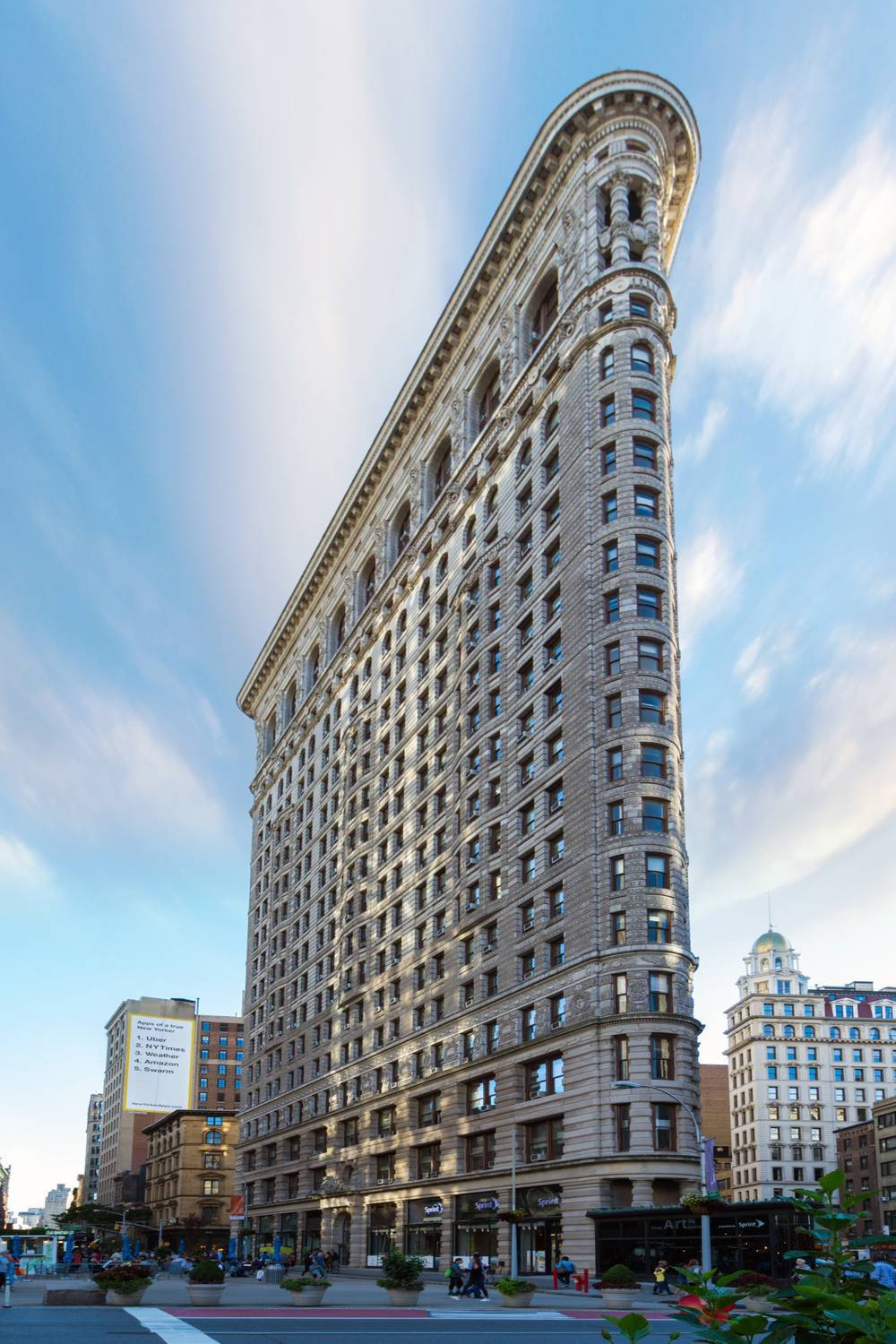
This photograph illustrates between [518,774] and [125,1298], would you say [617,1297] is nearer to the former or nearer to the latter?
[125,1298]

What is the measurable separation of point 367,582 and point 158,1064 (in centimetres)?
4490

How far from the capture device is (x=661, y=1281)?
5016 centimetres

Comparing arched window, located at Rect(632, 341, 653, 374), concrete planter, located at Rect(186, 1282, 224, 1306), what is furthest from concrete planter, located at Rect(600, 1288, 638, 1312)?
arched window, located at Rect(632, 341, 653, 374)

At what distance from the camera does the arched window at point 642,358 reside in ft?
233

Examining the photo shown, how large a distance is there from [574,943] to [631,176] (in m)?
47.2

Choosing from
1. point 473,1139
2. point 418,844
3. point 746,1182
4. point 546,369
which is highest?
point 546,369

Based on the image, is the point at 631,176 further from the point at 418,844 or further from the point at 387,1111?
the point at 387,1111

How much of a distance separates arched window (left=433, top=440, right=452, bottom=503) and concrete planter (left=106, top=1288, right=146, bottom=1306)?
64919 millimetres

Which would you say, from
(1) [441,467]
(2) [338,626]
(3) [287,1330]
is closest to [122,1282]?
(3) [287,1330]

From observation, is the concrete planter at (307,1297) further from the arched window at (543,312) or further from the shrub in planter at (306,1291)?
the arched window at (543,312)

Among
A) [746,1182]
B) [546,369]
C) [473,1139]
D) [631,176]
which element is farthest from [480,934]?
[746,1182]

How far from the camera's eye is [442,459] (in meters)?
98.8

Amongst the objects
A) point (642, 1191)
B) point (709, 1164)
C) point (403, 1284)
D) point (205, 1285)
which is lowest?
point (403, 1284)

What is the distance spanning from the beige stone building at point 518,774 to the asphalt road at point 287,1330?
18838 mm
